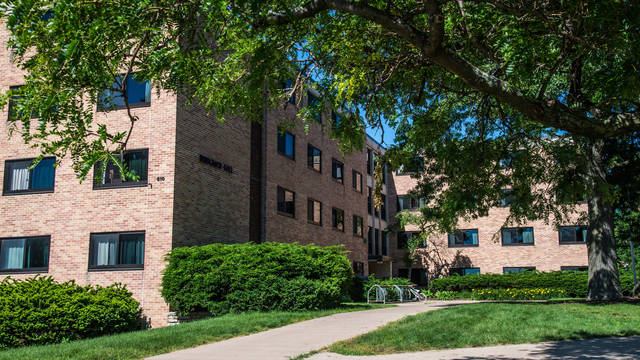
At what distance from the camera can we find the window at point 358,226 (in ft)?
114

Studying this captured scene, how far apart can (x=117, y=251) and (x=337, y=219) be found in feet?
52.0

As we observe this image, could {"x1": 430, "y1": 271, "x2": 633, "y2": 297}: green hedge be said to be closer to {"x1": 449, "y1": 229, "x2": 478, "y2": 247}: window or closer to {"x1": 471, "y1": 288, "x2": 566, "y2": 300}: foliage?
{"x1": 471, "y1": 288, "x2": 566, "y2": 300}: foliage

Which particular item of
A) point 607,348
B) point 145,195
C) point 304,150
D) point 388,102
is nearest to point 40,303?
point 145,195

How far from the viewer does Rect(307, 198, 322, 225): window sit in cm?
2836

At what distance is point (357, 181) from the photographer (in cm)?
3675

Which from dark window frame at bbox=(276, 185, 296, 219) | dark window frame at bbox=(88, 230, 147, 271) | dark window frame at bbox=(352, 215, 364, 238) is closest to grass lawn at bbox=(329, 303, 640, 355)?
dark window frame at bbox=(88, 230, 147, 271)

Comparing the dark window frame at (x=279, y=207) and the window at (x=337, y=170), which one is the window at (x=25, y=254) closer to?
the dark window frame at (x=279, y=207)

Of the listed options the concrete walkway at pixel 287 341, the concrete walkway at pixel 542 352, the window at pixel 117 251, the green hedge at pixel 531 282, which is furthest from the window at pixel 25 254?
the green hedge at pixel 531 282

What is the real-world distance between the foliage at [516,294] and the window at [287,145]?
523 inches

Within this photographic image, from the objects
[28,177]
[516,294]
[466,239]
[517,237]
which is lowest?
[516,294]

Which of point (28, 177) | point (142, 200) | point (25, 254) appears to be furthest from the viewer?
point (28, 177)

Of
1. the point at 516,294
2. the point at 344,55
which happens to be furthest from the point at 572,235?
the point at 344,55

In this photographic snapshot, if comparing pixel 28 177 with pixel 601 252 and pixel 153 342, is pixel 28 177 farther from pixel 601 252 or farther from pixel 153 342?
pixel 601 252

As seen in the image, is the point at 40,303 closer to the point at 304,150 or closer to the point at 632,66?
the point at 632,66
